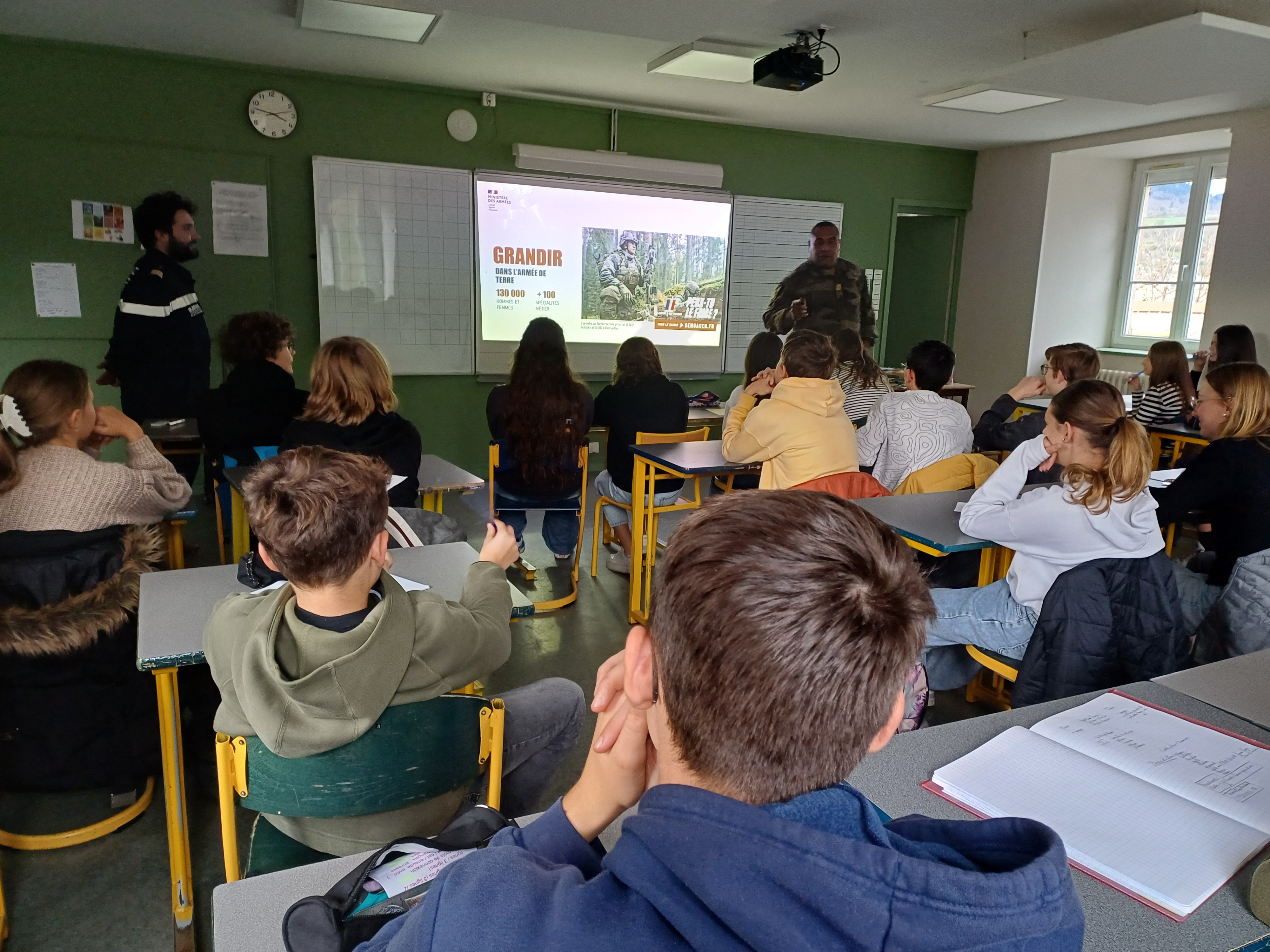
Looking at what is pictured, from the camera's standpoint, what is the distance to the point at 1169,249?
7371 millimetres

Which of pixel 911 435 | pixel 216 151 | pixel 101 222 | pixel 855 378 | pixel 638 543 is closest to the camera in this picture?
pixel 911 435

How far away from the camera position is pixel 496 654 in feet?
5.26

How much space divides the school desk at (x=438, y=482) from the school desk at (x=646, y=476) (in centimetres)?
70

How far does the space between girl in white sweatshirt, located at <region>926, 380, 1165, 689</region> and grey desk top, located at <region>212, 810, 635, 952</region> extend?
1511mm

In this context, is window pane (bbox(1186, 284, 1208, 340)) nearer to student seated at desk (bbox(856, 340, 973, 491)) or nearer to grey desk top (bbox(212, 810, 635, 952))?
student seated at desk (bbox(856, 340, 973, 491))

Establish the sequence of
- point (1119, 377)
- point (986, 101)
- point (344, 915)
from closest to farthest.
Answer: point (344, 915)
point (986, 101)
point (1119, 377)

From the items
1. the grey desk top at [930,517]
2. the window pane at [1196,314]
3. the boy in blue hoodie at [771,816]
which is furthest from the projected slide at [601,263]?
the boy in blue hoodie at [771,816]

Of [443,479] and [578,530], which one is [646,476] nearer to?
[578,530]

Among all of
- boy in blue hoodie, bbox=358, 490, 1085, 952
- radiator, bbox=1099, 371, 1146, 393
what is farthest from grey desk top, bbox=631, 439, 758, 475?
radiator, bbox=1099, 371, 1146, 393

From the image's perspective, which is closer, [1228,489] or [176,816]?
[176,816]

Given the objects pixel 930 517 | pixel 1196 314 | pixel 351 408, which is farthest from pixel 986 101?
pixel 351 408

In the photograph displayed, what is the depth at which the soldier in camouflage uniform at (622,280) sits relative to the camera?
6.56 meters

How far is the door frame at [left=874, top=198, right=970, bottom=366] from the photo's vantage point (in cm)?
761

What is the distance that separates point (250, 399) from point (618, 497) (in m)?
1.69
